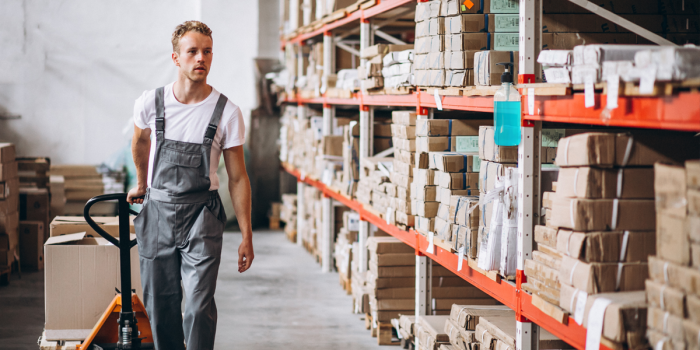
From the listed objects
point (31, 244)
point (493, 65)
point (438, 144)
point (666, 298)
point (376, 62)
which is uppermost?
point (376, 62)

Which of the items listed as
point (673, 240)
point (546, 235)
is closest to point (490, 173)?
point (546, 235)

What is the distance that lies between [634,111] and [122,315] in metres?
2.93

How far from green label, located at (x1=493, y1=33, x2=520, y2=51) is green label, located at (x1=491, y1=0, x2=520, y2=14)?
0.15 meters

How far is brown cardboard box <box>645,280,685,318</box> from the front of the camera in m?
2.23

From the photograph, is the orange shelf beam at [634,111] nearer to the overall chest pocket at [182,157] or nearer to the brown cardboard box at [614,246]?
the brown cardboard box at [614,246]

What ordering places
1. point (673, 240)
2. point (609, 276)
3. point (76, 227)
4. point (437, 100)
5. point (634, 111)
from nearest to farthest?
point (673, 240) < point (634, 111) < point (609, 276) < point (437, 100) < point (76, 227)

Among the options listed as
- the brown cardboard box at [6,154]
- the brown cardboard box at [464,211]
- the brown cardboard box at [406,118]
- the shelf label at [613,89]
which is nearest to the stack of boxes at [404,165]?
the brown cardboard box at [406,118]

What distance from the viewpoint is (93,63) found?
11758mm

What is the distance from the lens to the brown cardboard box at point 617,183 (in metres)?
2.73

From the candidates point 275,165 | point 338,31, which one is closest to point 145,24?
point 275,165

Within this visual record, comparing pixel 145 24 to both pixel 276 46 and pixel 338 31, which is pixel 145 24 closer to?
pixel 276 46

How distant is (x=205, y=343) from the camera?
3.60 metres

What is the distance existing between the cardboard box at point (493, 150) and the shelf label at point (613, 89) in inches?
48.5

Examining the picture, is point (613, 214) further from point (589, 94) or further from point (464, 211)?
point (464, 211)
